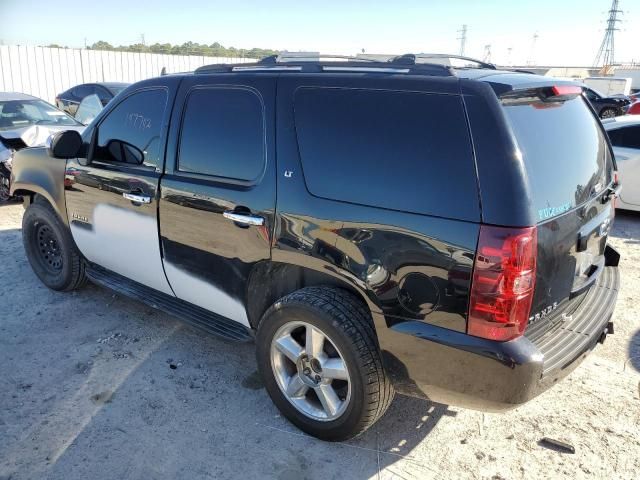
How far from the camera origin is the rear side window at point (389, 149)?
2.21 m

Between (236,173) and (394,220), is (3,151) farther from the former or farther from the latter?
(394,220)

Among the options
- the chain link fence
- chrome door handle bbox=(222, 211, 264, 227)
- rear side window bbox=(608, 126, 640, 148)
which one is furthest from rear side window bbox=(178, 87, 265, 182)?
the chain link fence

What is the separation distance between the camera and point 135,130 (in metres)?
3.66

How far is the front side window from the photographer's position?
3494 millimetres

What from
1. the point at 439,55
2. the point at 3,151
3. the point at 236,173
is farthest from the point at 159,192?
the point at 3,151

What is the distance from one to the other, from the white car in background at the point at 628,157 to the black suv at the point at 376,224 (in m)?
4.82

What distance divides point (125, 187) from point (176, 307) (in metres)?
0.91

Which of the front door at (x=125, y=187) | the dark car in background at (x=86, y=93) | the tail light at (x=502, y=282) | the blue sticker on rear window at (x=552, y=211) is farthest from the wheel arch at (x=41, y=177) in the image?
the dark car in background at (x=86, y=93)

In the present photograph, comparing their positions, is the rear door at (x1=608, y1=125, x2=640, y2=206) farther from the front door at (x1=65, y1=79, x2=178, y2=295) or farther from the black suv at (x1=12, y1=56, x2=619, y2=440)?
the front door at (x1=65, y1=79, x2=178, y2=295)

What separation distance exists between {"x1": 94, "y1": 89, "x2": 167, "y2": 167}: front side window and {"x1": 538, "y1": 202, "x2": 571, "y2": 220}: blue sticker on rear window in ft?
7.84

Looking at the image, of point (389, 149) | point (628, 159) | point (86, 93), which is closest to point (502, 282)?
point (389, 149)

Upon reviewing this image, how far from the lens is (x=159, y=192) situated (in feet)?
11.1

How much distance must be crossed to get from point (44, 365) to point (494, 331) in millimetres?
Result: 3019

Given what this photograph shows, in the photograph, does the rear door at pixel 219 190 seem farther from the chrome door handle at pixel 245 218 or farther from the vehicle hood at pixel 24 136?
the vehicle hood at pixel 24 136
